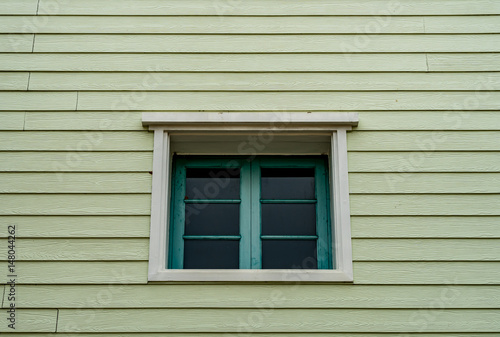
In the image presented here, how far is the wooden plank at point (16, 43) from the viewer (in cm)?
394

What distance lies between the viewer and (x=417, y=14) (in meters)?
4.04

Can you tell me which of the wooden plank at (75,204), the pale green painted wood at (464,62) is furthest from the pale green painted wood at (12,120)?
the pale green painted wood at (464,62)

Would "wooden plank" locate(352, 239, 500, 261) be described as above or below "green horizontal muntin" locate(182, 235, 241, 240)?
below

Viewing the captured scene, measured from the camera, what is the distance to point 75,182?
3.64m

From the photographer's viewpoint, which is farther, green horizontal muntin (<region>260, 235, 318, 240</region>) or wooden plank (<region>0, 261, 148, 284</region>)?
green horizontal muntin (<region>260, 235, 318, 240</region>)

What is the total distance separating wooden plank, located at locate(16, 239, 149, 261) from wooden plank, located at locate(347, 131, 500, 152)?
5.31 ft

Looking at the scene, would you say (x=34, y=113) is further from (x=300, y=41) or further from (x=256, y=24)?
(x=300, y=41)

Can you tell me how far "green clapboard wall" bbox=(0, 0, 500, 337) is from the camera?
3381 millimetres

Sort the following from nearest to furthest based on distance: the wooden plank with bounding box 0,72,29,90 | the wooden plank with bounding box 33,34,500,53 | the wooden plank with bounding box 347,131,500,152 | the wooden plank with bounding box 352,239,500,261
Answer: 1. the wooden plank with bounding box 352,239,500,261
2. the wooden plank with bounding box 347,131,500,152
3. the wooden plank with bounding box 0,72,29,90
4. the wooden plank with bounding box 33,34,500,53

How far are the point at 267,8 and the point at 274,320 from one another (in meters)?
2.29

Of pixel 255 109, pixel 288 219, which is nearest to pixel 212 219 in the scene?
pixel 288 219

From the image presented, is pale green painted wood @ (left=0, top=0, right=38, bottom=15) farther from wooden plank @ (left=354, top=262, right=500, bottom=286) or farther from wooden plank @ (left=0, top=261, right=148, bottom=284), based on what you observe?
wooden plank @ (left=354, top=262, right=500, bottom=286)

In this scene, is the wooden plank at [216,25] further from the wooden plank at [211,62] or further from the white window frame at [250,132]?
the white window frame at [250,132]

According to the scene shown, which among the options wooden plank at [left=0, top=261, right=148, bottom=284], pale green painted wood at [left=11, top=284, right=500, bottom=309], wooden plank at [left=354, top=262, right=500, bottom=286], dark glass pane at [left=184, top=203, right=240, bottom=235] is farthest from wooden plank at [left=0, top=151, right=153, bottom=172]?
wooden plank at [left=354, top=262, right=500, bottom=286]
